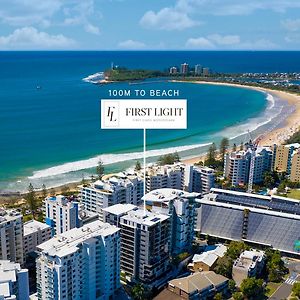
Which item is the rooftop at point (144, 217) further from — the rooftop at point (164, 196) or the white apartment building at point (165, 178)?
the white apartment building at point (165, 178)

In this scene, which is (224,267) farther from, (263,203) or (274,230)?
(263,203)

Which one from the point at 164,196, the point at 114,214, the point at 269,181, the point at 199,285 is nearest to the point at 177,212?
the point at 164,196

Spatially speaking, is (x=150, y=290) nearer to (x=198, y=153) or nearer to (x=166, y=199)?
(x=166, y=199)

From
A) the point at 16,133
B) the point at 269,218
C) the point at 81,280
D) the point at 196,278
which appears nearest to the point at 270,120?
the point at 16,133

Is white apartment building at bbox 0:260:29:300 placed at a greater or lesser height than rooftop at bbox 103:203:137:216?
lesser

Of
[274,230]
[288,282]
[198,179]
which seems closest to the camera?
[288,282]

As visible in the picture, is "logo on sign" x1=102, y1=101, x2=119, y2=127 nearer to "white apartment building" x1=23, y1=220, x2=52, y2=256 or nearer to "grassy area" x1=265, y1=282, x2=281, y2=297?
"white apartment building" x1=23, y1=220, x2=52, y2=256

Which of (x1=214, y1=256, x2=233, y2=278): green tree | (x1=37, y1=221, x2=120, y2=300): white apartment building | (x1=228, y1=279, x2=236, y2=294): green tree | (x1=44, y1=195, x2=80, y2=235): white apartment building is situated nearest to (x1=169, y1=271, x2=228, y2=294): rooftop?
(x1=228, y1=279, x2=236, y2=294): green tree
